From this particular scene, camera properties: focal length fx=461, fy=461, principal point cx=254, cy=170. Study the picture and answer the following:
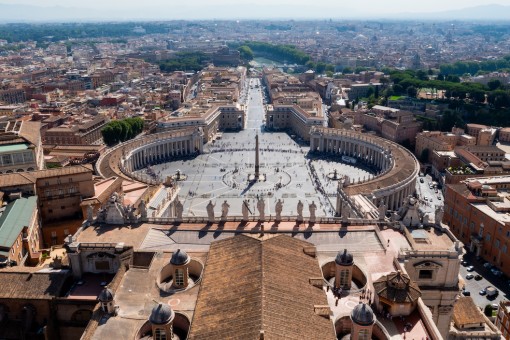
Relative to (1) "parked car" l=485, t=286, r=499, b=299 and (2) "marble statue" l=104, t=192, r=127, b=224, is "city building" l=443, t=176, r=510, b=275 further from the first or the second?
(2) "marble statue" l=104, t=192, r=127, b=224

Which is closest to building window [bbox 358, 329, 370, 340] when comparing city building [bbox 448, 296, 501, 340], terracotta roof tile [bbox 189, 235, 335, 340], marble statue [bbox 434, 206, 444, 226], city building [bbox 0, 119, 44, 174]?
terracotta roof tile [bbox 189, 235, 335, 340]

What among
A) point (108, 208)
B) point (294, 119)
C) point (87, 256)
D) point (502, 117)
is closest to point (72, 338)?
point (87, 256)

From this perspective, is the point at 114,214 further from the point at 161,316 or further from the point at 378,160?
the point at 378,160

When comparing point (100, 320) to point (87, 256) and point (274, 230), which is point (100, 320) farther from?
point (274, 230)

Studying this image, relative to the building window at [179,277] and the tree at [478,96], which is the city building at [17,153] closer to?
the building window at [179,277]

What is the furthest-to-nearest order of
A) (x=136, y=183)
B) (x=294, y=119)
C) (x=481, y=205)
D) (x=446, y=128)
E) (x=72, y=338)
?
(x=294, y=119) < (x=446, y=128) < (x=136, y=183) < (x=481, y=205) < (x=72, y=338)

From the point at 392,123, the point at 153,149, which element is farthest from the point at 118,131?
the point at 392,123

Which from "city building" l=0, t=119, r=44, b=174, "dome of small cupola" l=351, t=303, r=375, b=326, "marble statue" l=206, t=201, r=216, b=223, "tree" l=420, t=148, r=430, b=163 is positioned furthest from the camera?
"tree" l=420, t=148, r=430, b=163
